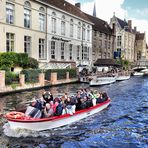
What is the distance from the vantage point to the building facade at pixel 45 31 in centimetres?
3080

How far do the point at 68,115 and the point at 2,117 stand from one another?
4151 mm

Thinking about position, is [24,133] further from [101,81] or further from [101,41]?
[101,41]

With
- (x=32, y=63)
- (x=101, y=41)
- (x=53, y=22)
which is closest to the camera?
(x=32, y=63)

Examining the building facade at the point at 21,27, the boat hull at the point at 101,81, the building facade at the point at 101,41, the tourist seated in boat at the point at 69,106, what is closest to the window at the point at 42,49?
the building facade at the point at 21,27

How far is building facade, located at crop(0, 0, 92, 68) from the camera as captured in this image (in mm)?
30797

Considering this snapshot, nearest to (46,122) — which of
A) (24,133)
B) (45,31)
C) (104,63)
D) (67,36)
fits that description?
(24,133)

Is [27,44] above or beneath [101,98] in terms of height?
above

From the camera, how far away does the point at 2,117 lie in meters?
15.3

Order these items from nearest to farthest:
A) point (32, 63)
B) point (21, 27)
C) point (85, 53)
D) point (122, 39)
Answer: point (32, 63)
point (21, 27)
point (85, 53)
point (122, 39)

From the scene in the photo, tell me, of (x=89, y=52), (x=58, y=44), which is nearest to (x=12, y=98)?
(x=58, y=44)

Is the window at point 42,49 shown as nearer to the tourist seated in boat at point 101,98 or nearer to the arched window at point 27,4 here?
the arched window at point 27,4

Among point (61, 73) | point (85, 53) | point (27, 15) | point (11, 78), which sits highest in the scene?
point (27, 15)

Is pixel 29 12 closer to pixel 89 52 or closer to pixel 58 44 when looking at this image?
pixel 58 44

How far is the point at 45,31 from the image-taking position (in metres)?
36.8
